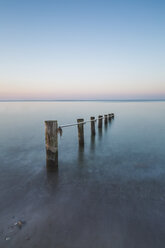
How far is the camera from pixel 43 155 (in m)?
6.66

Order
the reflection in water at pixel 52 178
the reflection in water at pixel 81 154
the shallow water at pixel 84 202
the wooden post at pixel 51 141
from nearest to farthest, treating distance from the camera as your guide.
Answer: the shallow water at pixel 84 202
the reflection in water at pixel 52 178
the wooden post at pixel 51 141
the reflection in water at pixel 81 154

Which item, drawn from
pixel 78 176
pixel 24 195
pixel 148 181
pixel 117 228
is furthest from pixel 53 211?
pixel 148 181

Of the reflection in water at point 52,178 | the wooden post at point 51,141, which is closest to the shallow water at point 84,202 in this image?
the reflection in water at point 52,178

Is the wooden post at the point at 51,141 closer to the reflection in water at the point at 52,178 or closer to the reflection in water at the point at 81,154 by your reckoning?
the reflection in water at the point at 52,178

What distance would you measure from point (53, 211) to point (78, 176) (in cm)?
175

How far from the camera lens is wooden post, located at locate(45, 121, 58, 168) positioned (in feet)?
15.2

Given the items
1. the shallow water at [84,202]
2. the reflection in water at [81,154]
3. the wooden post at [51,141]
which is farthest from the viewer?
the reflection in water at [81,154]

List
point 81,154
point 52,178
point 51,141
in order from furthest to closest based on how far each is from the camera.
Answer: point 81,154, point 51,141, point 52,178

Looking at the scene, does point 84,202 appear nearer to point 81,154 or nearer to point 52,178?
point 52,178

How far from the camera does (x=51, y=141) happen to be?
185 inches

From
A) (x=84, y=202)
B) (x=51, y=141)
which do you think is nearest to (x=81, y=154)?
(x=51, y=141)

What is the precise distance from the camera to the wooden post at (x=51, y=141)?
183 inches

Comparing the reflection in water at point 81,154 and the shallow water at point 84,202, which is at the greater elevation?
the shallow water at point 84,202

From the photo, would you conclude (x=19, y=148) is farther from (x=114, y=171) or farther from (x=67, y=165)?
(x=114, y=171)
